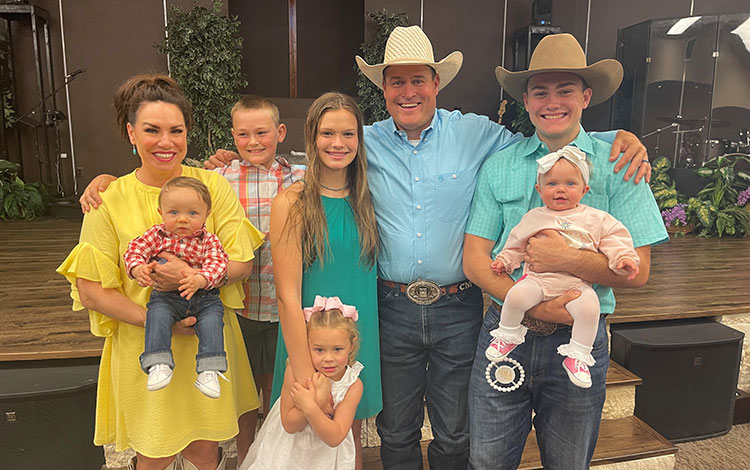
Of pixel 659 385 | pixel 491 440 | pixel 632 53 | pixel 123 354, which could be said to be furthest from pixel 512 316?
pixel 632 53

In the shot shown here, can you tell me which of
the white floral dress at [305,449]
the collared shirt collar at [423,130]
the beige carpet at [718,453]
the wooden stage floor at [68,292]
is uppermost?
the collared shirt collar at [423,130]

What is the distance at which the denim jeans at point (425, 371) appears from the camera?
6.09ft

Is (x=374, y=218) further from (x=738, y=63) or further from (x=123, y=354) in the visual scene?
(x=738, y=63)

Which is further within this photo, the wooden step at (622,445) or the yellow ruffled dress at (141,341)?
the wooden step at (622,445)

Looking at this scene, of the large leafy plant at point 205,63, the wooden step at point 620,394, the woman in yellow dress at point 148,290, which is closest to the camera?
the woman in yellow dress at point 148,290

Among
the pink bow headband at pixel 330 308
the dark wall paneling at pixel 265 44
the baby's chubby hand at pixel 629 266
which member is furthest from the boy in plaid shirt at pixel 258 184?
the dark wall paneling at pixel 265 44

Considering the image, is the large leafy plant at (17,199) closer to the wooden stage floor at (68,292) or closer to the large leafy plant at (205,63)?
the wooden stage floor at (68,292)

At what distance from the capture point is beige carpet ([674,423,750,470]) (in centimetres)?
282

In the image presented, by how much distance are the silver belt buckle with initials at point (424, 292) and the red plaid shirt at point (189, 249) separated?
663 mm

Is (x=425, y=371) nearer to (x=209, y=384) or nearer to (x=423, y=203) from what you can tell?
(x=423, y=203)

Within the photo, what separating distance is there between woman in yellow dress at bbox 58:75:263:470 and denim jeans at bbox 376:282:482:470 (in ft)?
1.76

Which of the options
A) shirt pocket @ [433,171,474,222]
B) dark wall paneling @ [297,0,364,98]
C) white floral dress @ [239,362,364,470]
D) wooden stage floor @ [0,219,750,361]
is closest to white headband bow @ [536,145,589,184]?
shirt pocket @ [433,171,474,222]

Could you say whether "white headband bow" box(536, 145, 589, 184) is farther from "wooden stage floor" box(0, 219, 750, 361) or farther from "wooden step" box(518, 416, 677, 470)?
"wooden stage floor" box(0, 219, 750, 361)

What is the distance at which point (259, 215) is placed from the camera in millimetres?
2072
